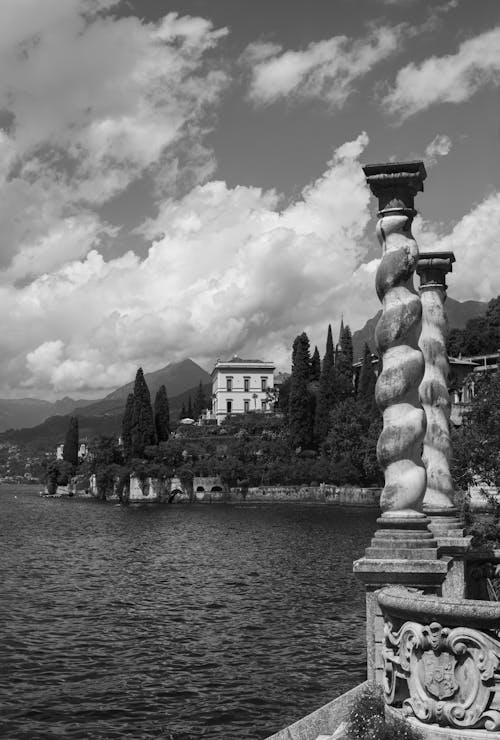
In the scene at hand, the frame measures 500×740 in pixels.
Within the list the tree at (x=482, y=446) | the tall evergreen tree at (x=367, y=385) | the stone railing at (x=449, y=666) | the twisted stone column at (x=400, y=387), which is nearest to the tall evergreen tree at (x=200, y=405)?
the tall evergreen tree at (x=367, y=385)

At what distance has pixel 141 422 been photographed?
108750 millimetres

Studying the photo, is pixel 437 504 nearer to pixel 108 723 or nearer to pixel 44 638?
pixel 108 723

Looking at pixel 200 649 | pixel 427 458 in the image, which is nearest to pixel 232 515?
pixel 200 649

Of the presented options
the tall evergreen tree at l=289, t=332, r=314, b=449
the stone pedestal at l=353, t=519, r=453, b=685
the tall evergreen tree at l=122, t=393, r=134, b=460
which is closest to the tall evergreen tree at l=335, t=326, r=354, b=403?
the tall evergreen tree at l=289, t=332, r=314, b=449

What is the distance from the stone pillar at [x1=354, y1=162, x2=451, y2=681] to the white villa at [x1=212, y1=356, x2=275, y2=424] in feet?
437

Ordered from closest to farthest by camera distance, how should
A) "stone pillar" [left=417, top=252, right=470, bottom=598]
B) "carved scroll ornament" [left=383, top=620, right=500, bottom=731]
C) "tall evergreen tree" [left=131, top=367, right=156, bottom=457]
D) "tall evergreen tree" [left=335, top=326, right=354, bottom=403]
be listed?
"carved scroll ornament" [left=383, top=620, right=500, bottom=731] → "stone pillar" [left=417, top=252, right=470, bottom=598] → "tall evergreen tree" [left=335, top=326, right=354, bottom=403] → "tall evergreen tree" [left=131, top=367, right=156, bottom=457]

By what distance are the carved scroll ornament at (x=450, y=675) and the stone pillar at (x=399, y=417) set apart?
1476mm

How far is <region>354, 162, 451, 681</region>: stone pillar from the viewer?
8359 millimetres

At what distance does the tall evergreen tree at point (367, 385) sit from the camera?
99012mm

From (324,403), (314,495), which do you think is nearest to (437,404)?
(314,495)

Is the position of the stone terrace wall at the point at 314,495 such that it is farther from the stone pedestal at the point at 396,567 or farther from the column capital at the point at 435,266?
the stone pedestal at the point at 396,567

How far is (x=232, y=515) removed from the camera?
3041 inches

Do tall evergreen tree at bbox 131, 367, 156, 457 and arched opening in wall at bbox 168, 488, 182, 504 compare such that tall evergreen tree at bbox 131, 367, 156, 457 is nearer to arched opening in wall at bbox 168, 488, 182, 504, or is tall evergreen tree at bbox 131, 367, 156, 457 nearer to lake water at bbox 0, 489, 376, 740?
arched opening in wall at bbox 168, 488, 182, 504

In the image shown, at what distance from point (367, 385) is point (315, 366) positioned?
14481 mm
